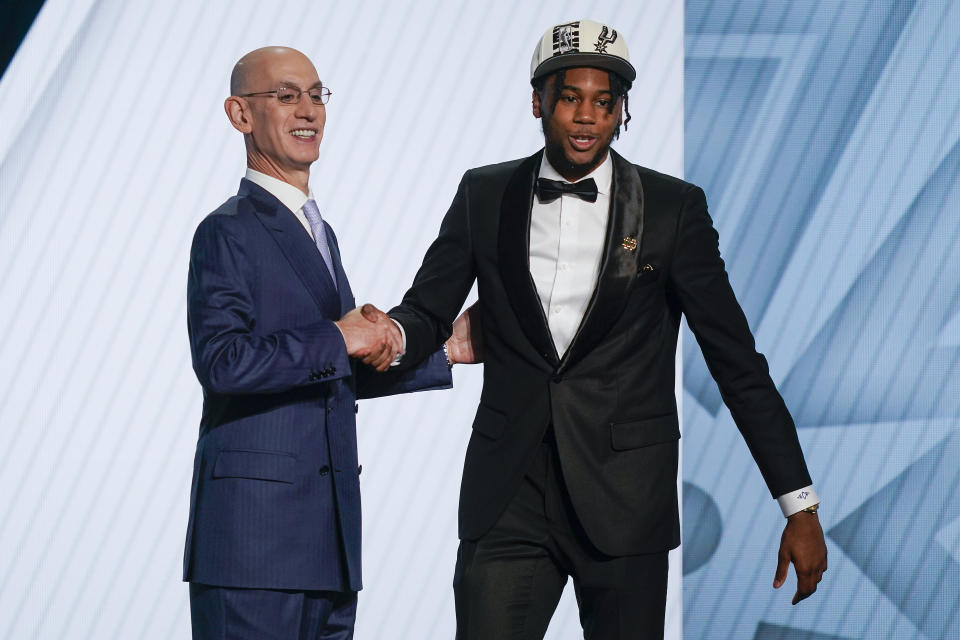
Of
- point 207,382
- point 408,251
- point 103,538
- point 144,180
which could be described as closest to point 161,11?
point 144,180

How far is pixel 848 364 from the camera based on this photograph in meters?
3.64

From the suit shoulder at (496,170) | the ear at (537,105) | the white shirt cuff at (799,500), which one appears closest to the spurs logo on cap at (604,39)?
the ear at (537,105)

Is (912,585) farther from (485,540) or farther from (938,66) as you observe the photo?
(485,540)

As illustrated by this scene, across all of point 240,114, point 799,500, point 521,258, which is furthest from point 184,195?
point 799,500

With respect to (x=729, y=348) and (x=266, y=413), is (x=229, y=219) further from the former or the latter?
(x=729, y=348)

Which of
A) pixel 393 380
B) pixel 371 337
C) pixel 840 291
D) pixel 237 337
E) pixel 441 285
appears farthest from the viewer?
pixel 840 291

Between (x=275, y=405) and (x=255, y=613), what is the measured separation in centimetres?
34

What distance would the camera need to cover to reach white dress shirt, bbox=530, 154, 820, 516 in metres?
2.11

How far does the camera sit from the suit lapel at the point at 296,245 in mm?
2148

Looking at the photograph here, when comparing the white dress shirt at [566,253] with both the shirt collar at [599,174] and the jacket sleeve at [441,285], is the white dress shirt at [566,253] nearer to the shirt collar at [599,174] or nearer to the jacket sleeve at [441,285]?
the shirt collar at [599,174]

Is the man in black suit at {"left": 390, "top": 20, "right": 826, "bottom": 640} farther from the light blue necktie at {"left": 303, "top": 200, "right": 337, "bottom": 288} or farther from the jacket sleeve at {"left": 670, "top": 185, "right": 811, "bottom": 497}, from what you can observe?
the light blue necktie at {"left": 303, "top": 200, "right": 337, "bottom": 288}

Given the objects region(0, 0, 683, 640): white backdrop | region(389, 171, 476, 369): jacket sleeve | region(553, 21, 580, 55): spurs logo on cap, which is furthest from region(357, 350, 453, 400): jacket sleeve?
region(0, 0, 683, 640): white backdrop

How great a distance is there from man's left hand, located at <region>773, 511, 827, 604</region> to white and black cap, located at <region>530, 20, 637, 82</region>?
31.4 inches

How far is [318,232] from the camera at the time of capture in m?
2.24
